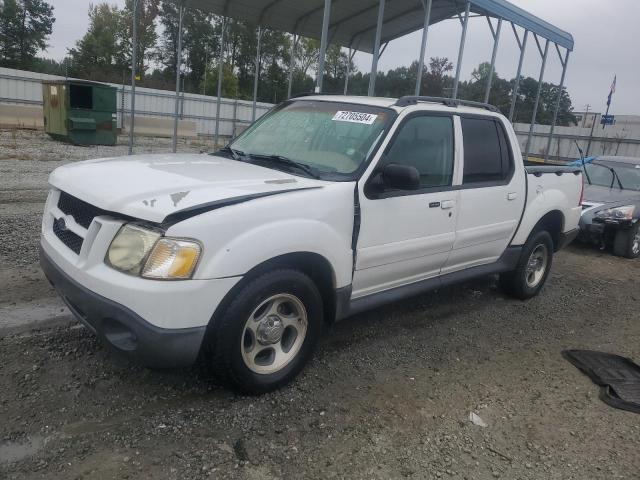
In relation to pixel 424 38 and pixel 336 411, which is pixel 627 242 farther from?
pixel 336 411

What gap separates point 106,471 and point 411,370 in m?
2.16

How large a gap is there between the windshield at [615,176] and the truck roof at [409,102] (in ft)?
18.5

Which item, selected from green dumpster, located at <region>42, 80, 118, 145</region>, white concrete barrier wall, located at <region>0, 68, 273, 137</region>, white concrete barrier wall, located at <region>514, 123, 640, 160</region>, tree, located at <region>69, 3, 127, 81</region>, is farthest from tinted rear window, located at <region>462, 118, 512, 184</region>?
tree, located at <region>69, 3, 127, 81</region>

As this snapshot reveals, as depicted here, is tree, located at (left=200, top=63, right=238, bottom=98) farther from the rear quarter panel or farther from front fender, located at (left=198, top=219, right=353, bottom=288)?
front fender, located at (left=198, top=219, right=353, bottom=288)

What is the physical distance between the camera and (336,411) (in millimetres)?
3162

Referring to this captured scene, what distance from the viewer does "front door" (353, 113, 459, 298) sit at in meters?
3.57

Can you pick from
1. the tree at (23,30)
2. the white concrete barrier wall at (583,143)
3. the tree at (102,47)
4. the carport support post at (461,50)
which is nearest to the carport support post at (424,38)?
the carport support post at (461,50)

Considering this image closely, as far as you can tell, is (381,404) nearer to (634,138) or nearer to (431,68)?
(431,68)

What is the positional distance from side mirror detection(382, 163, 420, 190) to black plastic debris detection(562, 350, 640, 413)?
6.75ft

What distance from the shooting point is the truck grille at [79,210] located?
9.86 ft

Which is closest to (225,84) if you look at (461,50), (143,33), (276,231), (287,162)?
(143,33)

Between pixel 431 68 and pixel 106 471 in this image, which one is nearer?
pixel 106 471

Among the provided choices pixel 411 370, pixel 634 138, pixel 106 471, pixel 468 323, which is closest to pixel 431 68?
pixel 468 323

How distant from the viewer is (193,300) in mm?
2641
